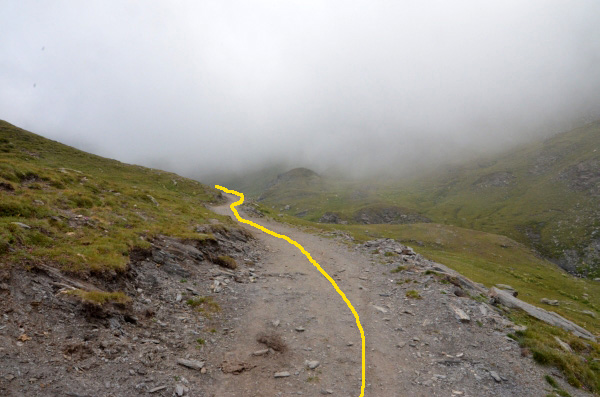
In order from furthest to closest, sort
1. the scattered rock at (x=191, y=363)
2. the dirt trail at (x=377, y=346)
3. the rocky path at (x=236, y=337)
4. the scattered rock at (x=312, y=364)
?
the scattered rock at (x=312, y=364), the dirt trail at (x=377, y=346), the scattered rock at (x=191, y=363), the rocky path at (x=236, y=337)

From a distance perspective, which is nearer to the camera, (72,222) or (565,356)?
(565,356)

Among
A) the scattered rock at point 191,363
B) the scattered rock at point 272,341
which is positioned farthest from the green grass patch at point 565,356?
the scattered rock at point 191,363

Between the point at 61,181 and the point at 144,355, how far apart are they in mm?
25795

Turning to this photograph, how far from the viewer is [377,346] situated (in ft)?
50.2

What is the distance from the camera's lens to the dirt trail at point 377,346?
12.2 metres

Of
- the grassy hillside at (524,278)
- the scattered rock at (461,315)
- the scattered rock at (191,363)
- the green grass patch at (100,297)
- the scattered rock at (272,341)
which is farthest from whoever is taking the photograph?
the scattered rock at (461,315)

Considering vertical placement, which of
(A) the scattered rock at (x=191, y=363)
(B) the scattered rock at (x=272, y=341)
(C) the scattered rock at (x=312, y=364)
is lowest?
(A) the scattered rock at (x=191, y=363)

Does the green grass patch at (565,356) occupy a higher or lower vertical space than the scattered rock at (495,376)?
higher

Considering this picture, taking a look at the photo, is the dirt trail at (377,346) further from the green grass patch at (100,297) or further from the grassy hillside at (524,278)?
the green grass patch at (100,297)

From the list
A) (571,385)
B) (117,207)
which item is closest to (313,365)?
Result: (571,385)

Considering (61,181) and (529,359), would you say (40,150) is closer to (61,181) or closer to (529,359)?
(61,181)

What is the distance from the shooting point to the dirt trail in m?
12.2

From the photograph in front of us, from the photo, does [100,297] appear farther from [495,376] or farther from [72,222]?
[495,376]

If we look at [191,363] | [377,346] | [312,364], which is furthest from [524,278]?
[191,363]
